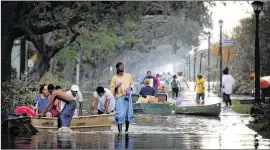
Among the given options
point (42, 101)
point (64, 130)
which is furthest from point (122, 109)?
point (42, 101)

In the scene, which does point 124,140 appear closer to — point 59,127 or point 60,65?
point 59,127

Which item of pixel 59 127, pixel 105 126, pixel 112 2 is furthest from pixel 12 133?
→ pixel 112 2

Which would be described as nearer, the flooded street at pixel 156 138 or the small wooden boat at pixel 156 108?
the flooded street at pixel 156 138

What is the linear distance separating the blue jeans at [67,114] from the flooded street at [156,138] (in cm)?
56

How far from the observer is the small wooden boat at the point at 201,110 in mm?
27203

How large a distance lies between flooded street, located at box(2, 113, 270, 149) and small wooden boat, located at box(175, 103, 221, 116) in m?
4.56

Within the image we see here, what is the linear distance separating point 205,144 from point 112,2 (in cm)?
2147

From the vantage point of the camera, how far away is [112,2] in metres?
35.8

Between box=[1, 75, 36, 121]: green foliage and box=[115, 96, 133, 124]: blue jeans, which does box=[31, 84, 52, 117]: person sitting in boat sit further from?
Result: box=[115, 96, 133, 124]: blue jeans

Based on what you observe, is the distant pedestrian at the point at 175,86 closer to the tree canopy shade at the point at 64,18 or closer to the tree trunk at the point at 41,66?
the tree canopy shade at the point at 64,18

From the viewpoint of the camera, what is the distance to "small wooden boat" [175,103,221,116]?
89.2 ft

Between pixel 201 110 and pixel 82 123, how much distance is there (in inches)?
369

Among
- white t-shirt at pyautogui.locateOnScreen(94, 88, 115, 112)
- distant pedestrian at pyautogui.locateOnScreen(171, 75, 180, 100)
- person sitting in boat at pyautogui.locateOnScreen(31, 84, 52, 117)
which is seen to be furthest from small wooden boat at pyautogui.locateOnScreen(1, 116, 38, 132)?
distant pedestrian at pyautogui.locateOnScreen(171, 75, 180, 100)

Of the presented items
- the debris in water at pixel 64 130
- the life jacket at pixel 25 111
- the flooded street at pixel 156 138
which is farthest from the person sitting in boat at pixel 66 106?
the life jacket at pixel 25 111
